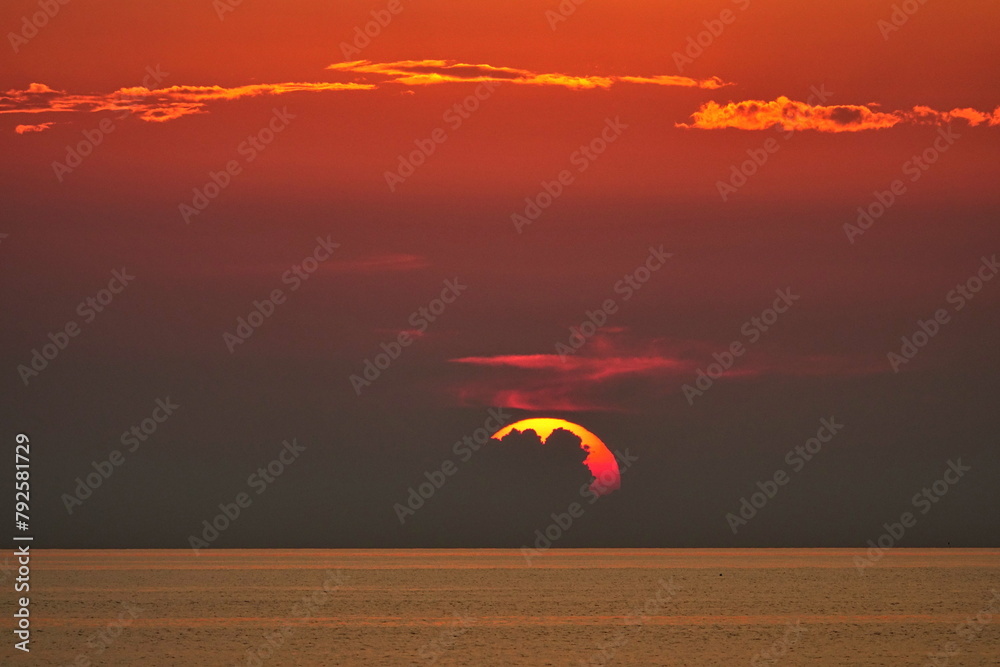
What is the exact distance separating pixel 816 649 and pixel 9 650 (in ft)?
107

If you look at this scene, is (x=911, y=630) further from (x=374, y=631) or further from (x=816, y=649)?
(x=374, y=631)

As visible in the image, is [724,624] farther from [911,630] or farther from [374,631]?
[374,631]

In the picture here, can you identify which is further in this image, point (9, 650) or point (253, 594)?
point (253, 594)

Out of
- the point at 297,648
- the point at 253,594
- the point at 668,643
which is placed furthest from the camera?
the point at 253,594

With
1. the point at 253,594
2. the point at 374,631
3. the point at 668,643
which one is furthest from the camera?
the point at 253,594

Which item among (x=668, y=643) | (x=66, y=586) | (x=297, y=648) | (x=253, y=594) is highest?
(x=668, y=643)

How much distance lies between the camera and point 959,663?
4931 cm

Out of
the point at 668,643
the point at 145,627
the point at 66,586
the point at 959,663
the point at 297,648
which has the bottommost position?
the point at 66,586

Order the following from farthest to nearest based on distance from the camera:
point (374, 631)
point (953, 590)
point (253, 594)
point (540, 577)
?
point (540, 577), point (953, 590), point (253, 594), point (374, 631)

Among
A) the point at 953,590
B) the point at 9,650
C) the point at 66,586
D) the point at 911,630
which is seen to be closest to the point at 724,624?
the point at 911,630

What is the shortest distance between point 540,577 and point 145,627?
252 ft

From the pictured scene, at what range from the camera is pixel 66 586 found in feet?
371

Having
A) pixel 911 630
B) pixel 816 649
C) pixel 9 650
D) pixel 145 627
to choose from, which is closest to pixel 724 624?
pixel 911 630

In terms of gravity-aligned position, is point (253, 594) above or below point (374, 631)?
below
